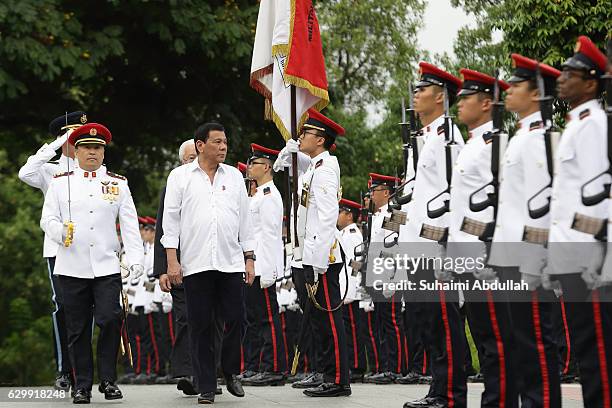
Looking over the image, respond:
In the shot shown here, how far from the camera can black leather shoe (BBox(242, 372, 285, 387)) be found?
1270 cm

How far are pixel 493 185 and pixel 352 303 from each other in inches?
279

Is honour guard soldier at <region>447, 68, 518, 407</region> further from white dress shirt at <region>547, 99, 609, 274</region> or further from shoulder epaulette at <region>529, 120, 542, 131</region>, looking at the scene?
white dress shirt at <region>547, 99, 609, 274</region>

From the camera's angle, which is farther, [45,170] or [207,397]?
[45,170]

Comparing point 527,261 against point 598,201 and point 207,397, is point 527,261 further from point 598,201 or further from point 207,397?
point 207,397

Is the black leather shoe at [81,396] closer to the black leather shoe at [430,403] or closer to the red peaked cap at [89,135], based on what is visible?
the red peaked cap at [89,135]

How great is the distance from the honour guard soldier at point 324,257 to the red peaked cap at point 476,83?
2.55 metres

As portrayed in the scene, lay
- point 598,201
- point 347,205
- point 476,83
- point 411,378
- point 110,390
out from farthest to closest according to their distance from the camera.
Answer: point 347,205 → point 411,378 → point 110,390 → point 476,83 → point 598,201

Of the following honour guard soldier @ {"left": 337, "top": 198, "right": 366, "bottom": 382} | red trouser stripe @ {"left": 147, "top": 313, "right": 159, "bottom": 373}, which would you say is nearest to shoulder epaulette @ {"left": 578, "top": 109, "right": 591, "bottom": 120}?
honour guard soldier @ {"left": 337, "top": 198, "right": 366, "bottom": 382}

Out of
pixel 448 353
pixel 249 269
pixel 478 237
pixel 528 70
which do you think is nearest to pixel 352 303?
pixel 249 269

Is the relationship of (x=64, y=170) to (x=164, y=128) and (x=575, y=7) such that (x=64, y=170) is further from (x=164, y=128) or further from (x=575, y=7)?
(x=164, y=128)

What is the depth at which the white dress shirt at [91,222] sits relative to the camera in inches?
397

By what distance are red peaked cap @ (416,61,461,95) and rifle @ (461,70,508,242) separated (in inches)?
42.0

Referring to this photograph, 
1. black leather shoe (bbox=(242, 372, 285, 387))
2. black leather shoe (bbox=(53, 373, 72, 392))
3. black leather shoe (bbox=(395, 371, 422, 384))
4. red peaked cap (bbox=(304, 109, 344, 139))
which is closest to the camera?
red peaked cap (bbox=(304, 109, 344, 139))

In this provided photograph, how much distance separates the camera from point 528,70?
7445 millimetres
